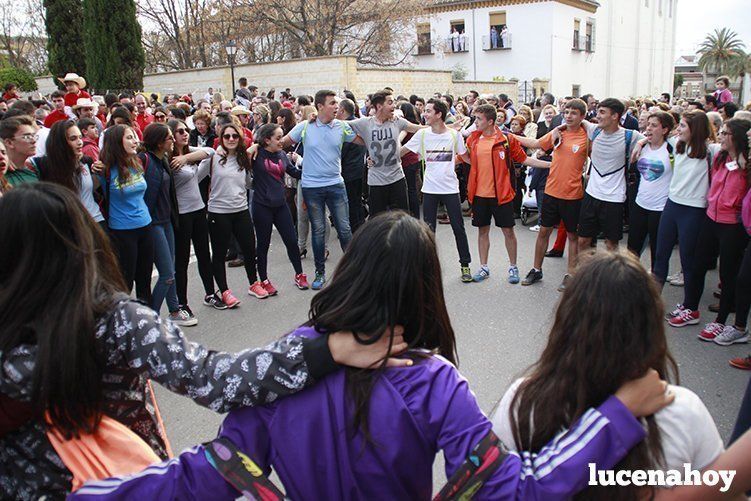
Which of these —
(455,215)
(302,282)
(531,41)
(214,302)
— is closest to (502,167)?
(455,215)

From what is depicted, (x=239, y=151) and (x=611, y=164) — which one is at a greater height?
(x=239, y=151)

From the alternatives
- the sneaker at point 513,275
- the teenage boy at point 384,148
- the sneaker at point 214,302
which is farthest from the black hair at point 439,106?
the sneaker at point 214,302

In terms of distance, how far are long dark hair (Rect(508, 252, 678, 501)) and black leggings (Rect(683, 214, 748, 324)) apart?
390 centimetres

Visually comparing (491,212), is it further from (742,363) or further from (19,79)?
(19,79)

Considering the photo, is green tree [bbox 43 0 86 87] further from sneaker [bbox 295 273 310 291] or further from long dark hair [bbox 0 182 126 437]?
long dark hair [bbox 0 182 126 437]

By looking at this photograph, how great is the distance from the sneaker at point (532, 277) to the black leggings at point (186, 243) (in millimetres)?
3480

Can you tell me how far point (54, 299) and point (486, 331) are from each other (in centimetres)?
425

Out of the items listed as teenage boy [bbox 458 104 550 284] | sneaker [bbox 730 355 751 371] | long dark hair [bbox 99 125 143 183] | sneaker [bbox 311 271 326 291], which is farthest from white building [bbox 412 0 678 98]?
long dark hair [bbox 99 125 143 183]

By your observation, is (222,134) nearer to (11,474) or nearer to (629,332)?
(11,474)

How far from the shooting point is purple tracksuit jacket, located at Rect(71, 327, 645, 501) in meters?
1.36

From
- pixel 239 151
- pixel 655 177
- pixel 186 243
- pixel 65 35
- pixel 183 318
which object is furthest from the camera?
pixel 65 35

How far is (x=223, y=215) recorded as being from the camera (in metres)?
6.05

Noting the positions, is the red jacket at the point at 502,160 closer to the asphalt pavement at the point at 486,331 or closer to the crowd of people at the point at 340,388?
the asphalt pavement at the point at 486,331

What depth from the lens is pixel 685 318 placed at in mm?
5266
